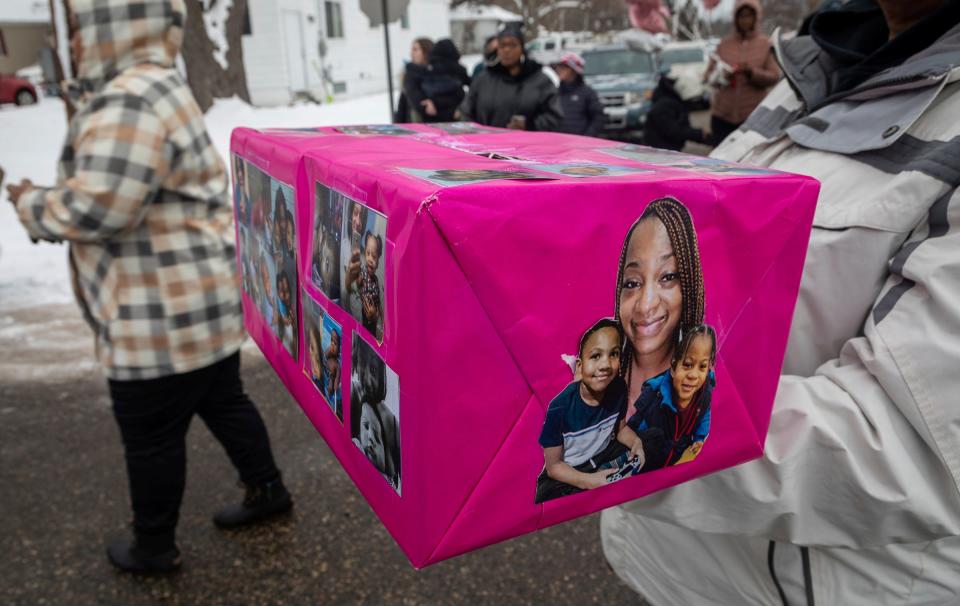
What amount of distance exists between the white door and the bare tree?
227 centimetres

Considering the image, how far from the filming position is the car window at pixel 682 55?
15.4 metres

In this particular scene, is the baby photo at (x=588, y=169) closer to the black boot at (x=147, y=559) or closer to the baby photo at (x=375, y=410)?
the baby photo at (x=375, y=410)

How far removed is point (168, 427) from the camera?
2074 millimetres

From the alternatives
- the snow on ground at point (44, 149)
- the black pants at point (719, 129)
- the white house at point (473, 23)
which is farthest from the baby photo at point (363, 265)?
the white house at point (473, 23)

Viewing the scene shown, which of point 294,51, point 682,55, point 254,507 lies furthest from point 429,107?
point 682,55

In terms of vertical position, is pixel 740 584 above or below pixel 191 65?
below

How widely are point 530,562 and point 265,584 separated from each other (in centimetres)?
88

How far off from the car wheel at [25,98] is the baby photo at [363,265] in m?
22.5

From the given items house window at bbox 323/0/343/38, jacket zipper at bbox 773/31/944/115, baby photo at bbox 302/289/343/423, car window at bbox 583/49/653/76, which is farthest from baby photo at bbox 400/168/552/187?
house window at bbox 323/0/343/38

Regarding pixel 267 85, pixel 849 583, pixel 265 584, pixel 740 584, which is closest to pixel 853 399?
pixel 849 583

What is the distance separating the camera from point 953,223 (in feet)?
2.85

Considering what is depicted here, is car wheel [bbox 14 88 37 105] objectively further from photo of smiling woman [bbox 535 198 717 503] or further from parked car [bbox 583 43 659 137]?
photo of smiling woman [bbox 535 198 717 503]

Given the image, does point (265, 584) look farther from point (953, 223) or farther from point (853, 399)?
point (953, 223)

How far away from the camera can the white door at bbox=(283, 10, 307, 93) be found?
1405 centimetres
